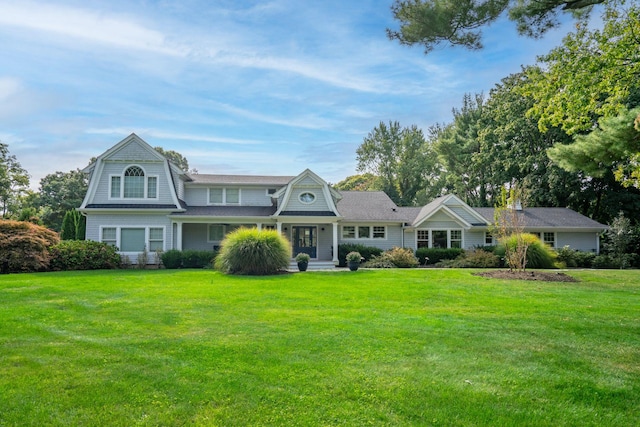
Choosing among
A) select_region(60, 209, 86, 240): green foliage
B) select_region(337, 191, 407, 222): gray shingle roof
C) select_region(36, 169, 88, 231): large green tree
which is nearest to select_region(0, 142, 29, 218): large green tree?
select_region(36, 169, 88, 231): large green tree

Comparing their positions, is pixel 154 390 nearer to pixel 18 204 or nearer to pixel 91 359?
pixel 91 359

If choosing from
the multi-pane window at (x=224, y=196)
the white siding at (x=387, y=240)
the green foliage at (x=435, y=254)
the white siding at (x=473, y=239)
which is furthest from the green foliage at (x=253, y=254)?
the white siding at (x=473, y=239)

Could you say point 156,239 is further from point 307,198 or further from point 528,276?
point 528,276

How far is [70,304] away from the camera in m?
9.08

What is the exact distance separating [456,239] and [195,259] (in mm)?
15925

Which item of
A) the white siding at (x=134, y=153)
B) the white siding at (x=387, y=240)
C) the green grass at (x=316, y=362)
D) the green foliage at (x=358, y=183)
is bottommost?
the green grass at (x=316, y=362)

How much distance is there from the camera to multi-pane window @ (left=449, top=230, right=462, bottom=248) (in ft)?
87.1

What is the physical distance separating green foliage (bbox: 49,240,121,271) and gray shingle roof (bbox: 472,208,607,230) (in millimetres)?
22514

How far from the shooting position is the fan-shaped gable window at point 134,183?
914 inches

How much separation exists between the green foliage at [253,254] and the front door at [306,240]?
23.6 feet

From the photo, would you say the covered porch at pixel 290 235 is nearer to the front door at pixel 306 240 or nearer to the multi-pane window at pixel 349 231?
the front door at pixel 306 240

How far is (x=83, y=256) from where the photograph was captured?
64.4ft

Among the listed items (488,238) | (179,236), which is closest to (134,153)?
(179,236)

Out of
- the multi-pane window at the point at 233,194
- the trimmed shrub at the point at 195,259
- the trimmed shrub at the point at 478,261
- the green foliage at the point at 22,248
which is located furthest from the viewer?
the multi-pane window at the point at 233,194
